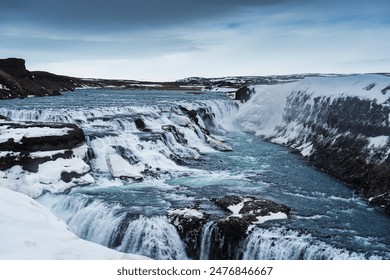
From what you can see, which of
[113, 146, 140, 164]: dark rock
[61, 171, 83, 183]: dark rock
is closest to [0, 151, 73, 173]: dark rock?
[61, 171, 83, 183]: dark rock

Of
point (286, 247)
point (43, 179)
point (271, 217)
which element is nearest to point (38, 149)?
point (43, 179)

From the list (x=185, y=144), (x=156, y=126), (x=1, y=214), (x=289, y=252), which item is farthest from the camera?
(x=156, y=126)

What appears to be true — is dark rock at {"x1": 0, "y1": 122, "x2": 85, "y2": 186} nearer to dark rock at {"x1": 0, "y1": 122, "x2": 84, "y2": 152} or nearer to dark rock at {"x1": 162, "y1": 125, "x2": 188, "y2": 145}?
dark rock at {"x1": 0, "y1": 122, "x2": 84, "y2": 152}

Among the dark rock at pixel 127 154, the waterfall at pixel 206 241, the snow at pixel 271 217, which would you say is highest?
→ the dark rock at pixel 127 154

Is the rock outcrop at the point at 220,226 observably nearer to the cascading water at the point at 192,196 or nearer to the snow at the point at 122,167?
the cascading water at the point at 192,196

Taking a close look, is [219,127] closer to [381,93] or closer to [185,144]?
[185,144]

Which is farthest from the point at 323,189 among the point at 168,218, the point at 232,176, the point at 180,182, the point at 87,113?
the point at 87,113

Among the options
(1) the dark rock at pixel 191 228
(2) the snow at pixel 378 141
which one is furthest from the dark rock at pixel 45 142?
(2) the snow at pixel 378 141
